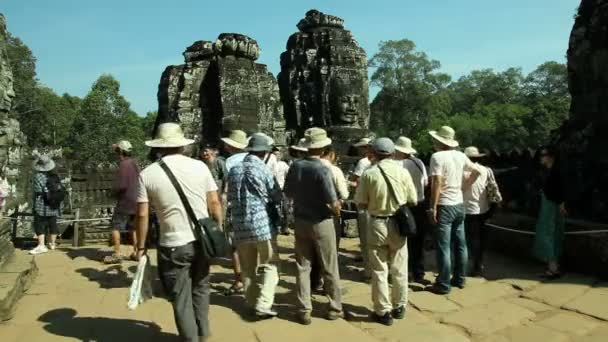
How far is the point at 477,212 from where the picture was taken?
18.0 ft

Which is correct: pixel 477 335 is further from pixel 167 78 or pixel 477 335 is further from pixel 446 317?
pixel 167 78

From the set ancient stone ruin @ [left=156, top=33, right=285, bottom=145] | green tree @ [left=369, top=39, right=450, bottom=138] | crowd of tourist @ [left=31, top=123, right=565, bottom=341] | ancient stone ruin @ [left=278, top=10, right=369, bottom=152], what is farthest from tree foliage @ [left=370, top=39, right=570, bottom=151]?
crowd of tourist @ [left=31, top=123, right=565, bottom=341]

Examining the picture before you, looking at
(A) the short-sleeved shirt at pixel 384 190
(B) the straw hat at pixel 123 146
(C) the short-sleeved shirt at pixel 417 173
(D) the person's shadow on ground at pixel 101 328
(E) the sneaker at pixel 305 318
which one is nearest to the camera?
(D) the person's shadow on ground at pixel 101 328

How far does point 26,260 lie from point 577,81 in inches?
323

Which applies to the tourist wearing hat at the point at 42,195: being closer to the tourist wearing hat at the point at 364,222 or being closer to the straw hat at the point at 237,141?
the straw hat at the point at 237,141

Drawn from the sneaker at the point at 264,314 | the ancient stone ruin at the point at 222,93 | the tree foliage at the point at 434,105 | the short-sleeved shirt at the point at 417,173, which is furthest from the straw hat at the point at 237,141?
the tree foliage at the point at 434,105

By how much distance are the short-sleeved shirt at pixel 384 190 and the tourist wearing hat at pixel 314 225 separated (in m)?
0.31

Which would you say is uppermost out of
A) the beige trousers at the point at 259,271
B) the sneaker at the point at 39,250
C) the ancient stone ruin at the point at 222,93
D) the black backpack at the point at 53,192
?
the ancient stone ruin at the point at 222,93

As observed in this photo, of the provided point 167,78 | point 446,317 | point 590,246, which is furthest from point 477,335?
point 167,78

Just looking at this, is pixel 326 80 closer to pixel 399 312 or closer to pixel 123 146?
pixel 123 146

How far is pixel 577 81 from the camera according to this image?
7160mm

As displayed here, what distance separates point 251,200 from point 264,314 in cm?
103

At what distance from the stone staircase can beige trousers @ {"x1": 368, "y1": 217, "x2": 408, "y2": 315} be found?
3.36 meters

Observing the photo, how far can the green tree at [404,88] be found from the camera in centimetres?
4709
